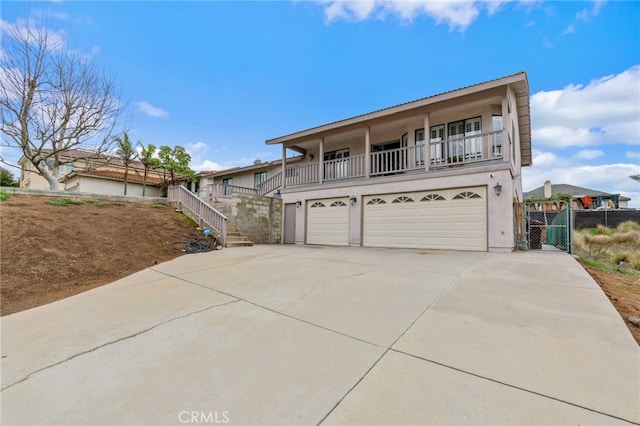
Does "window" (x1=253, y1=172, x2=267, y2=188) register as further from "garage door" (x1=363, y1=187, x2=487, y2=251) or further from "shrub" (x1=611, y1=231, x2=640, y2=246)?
"shrub" (x1=611, y1=231, x2=640, y2=246)

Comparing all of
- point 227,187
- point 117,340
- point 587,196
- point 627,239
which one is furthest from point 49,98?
point 587,196

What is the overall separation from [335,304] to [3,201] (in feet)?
37.2

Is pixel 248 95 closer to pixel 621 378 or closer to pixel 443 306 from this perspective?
pixel 443 306

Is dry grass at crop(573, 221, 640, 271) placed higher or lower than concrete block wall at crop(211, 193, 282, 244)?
lower

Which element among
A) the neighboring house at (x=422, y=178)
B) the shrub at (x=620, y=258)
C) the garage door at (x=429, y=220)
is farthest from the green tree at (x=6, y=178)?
the shrub at (x=620, y=258)

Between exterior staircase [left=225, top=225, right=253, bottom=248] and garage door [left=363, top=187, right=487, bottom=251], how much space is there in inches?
190

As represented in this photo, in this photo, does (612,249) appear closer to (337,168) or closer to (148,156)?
(337,168)

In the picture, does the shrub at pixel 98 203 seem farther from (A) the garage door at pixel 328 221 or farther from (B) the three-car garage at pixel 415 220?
(B) the three-car garage at pixel 415 220

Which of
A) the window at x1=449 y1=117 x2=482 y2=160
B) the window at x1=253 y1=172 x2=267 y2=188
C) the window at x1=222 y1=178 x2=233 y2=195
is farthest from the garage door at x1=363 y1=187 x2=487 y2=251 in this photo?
the window at x1=222 y1=178 x2=233 y2=195

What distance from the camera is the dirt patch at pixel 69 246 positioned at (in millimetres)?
4914

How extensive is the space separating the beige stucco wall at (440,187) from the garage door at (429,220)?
0.21 metres

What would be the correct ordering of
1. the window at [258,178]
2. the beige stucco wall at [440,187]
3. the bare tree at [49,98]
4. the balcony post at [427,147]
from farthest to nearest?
the window at [258,178] → the bare tree at [49,98] → the balcony post at [427,147] → the beige stucco wall at [440,187]

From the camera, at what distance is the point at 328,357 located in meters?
2.37

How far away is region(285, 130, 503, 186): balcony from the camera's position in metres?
9.52
